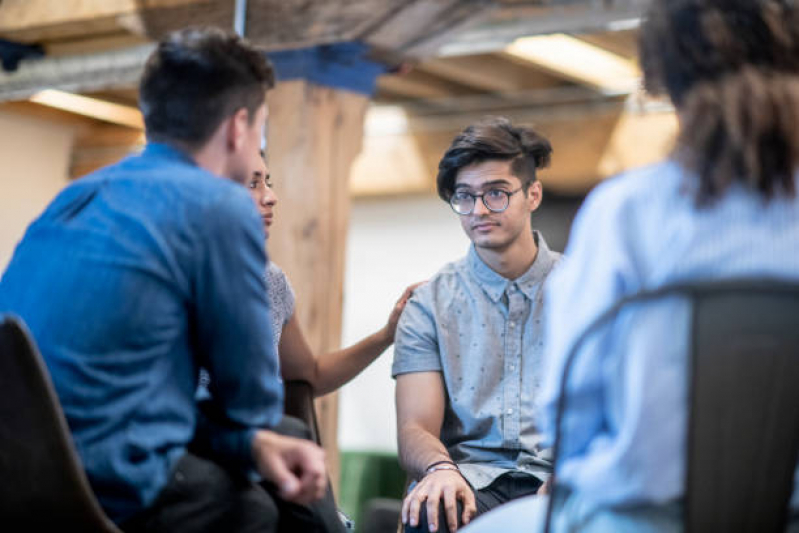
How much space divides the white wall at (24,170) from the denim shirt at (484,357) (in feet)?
15.7

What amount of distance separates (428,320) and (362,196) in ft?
18.0

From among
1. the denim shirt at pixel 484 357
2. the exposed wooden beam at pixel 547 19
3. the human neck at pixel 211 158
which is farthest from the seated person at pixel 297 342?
the exposed wooden beam at pixel 547 19

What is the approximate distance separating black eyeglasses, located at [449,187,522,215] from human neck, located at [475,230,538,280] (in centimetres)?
10

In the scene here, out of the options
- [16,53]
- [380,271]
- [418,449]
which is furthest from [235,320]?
[380,271]

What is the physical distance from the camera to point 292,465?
1468 mm

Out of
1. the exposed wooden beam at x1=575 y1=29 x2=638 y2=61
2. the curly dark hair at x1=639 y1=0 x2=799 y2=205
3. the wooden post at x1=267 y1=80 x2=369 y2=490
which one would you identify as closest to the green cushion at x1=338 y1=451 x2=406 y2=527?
the wooden post at x1=267 y1=80 x2=369 y2=490

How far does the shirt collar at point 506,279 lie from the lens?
2611 mm

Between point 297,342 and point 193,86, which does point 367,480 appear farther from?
point 193,86

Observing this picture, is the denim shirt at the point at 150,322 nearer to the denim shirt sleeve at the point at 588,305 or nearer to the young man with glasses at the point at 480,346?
the denim shirt sleeve at the point at 588,305

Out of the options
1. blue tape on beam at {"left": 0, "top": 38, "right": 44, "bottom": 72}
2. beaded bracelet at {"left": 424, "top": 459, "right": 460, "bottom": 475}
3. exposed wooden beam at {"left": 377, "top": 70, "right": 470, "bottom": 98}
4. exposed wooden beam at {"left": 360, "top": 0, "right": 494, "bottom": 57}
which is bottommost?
beaded bracelet at {"left": 424, "top": 459, "right": 460, "bottom": 475}

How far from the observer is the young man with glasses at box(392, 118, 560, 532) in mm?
2416

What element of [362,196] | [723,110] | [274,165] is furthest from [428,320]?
[362,196]

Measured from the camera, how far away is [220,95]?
1653mm

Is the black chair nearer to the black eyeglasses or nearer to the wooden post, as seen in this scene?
the black eyeglasses
